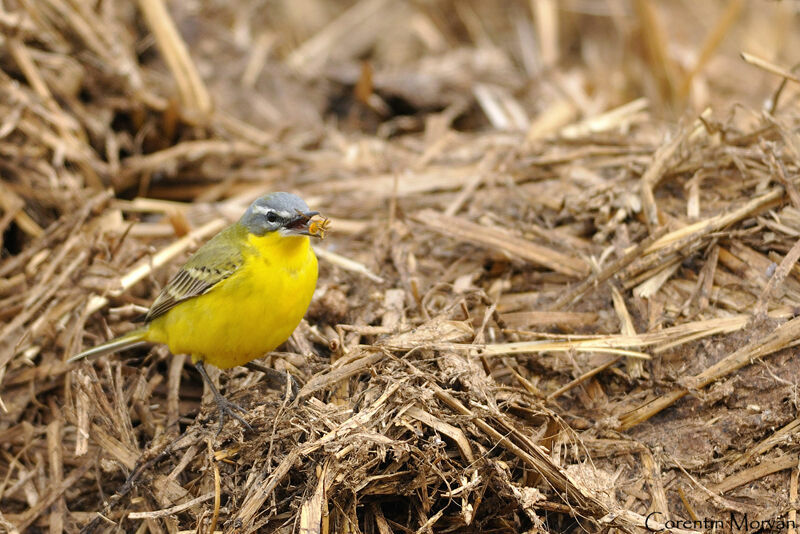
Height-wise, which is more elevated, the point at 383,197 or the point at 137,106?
the point at 137,106

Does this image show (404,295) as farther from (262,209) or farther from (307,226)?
(262,209)

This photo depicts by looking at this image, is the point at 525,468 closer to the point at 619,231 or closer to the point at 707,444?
the point at 707,444

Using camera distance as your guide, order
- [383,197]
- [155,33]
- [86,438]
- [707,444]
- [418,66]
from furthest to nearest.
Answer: [418,66]
[155,33]
[383,197]
[86,438]
[707,444]

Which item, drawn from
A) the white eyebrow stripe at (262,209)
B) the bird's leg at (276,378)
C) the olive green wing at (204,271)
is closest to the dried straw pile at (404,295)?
the bird's leg at (276,378)

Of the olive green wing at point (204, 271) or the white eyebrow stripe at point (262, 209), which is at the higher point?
the white eyebrow stripe at point (262, 209)

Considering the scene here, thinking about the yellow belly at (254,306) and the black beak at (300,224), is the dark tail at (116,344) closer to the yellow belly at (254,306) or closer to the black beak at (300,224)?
the yellow belly at (254,306)

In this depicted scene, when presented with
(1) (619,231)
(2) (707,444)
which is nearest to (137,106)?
(1) (619,231)
